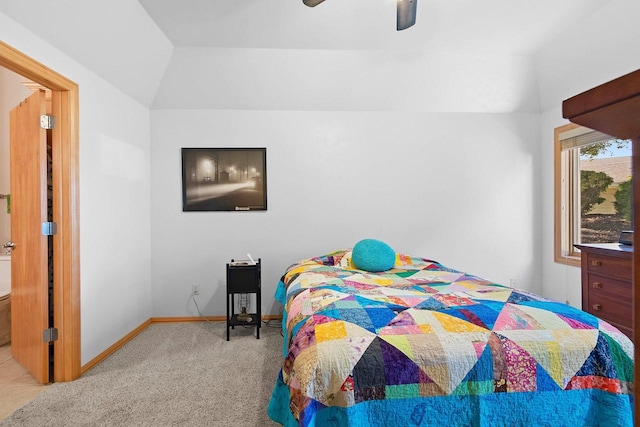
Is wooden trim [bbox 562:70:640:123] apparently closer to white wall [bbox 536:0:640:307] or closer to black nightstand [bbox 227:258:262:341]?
black nightstand [bbox 227:258:262:341]

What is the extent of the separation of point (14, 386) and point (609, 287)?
416 centimetres

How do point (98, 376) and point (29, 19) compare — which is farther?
point (98, 376)

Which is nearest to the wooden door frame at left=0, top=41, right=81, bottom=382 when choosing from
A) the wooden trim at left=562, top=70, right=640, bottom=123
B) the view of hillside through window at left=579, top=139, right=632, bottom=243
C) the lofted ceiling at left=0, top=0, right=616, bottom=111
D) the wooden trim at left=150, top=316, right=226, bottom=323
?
the lofted ceiling at left=0, top=0, right=616, bottom=111

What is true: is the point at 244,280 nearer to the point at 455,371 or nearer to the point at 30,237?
the point at 30,237

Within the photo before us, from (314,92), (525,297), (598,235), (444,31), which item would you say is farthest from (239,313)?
(598,235)

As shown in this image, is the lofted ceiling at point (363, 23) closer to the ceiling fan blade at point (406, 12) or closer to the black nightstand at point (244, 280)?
the ceiling fan blade at point (406, 12)

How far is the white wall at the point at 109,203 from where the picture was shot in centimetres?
248

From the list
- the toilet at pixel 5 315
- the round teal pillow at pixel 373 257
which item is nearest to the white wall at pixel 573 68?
the round teal pillow at pixel 373 257

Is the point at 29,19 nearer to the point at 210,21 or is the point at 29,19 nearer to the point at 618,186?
the point at 210,21

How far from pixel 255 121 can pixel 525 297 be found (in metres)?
2.90

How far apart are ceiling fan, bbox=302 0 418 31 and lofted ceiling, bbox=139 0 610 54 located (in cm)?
51

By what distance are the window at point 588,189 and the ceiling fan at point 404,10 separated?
2.30 meters

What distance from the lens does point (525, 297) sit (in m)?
1.91

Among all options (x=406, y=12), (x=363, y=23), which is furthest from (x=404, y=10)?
(x=363, y=23)
